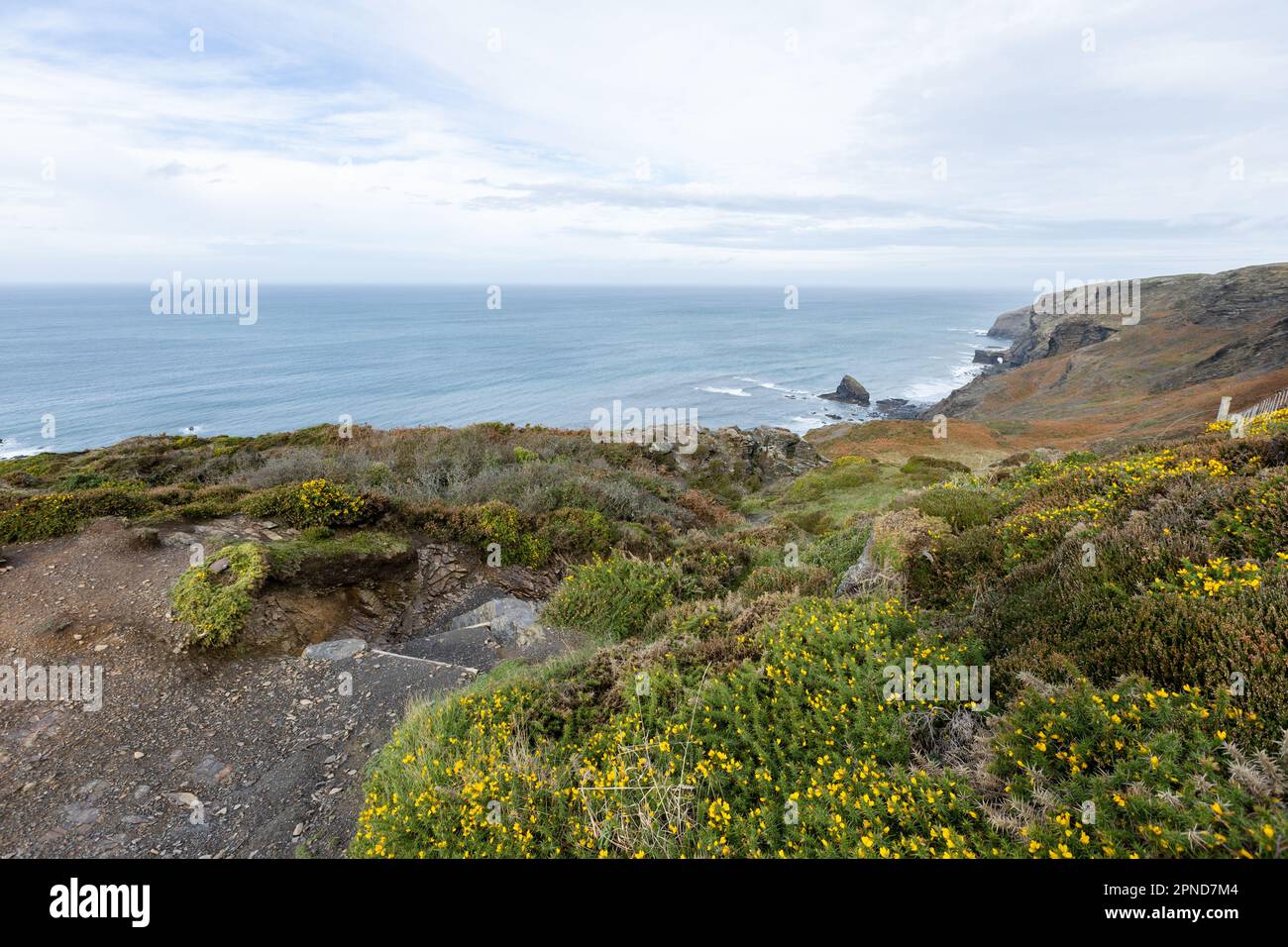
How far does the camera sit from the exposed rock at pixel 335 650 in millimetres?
8695

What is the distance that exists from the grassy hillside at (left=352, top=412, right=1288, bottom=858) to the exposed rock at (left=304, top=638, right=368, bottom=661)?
2.83 m

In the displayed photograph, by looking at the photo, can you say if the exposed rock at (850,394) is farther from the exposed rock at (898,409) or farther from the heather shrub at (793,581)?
the heather shrub at (793,581)

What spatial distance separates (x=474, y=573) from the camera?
39.5 ft

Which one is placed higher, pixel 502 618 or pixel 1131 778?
pixel 1131 778

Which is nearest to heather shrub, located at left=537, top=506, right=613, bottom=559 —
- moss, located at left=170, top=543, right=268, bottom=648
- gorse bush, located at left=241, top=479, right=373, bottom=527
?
gorse bush, located at left=241, top=479, right=373, bottom=527

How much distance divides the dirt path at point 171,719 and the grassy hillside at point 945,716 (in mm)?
1105

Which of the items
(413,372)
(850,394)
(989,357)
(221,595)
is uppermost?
(989,357)

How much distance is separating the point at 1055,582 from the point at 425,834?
633cm

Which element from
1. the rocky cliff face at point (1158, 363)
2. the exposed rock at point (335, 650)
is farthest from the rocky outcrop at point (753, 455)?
the rocky cliff face at point (1158, 363)

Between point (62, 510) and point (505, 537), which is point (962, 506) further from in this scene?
point (62, 510)

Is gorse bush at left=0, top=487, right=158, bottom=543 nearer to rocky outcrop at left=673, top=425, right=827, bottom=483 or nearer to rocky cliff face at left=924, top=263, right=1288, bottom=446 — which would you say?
rocky outcrop at left=673, top=425, right=827, bottom=483

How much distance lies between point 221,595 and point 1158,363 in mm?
98415

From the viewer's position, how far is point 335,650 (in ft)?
29.1

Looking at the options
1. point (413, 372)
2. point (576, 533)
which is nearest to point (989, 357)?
point (413, 372)
